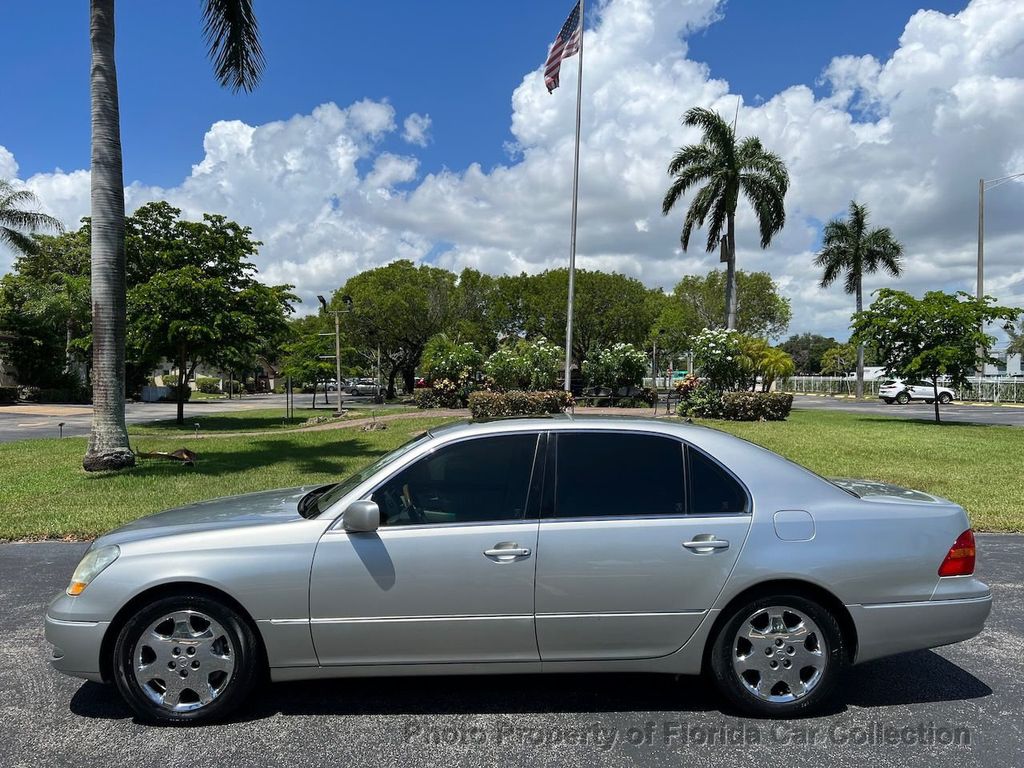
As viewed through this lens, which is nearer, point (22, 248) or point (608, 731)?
point (608, 731)

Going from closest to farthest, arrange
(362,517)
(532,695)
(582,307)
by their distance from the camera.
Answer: (362,517)
(532,695)
(582,307)

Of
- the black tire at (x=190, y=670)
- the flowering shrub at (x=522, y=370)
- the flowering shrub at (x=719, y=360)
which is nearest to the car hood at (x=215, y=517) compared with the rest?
the black tire at (x=190, y=670)

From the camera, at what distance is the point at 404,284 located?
140ft

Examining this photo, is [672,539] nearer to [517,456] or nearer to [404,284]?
[517,456]

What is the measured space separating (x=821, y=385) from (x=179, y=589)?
65.1 metres

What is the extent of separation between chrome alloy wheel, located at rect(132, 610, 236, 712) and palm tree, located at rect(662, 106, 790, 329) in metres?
27.5

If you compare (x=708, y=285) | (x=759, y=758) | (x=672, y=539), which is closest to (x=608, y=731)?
(x=759, y=758)

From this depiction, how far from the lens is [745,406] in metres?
21.3

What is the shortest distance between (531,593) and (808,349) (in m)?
125

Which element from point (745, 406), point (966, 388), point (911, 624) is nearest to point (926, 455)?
point (745, 406)

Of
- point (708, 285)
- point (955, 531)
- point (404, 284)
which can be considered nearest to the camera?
point (955, 531)

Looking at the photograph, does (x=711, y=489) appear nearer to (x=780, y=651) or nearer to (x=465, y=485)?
(x=780, y=651)

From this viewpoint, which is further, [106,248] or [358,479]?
[106,248]

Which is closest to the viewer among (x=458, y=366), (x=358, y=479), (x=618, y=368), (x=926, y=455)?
(x=358, y=479)
